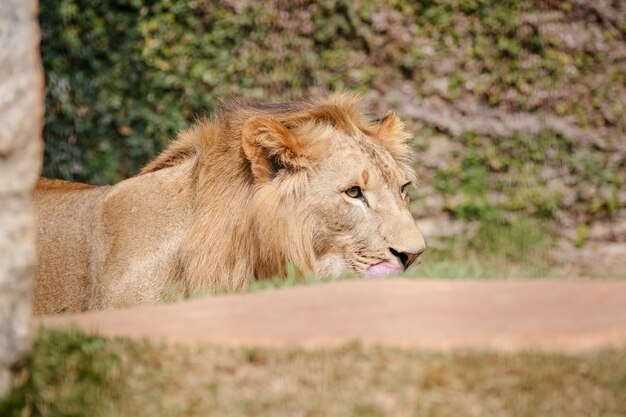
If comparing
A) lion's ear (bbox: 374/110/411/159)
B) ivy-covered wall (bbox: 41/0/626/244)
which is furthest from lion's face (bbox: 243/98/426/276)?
ivy-covered wall (bbox: 41/0/626/244)

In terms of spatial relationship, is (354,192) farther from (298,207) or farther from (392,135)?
(392,135)

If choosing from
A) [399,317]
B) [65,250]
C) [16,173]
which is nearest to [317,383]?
[399,317]

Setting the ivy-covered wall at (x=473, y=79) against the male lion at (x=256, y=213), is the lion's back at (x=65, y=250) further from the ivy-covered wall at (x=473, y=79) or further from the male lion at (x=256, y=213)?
the ivy-covered wall at (x=473, y=79)

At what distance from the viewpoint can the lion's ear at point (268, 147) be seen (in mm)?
6410

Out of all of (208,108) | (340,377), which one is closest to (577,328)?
(340,377)

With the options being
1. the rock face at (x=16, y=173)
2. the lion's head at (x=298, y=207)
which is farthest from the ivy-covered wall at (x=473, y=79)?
the rock face at (x=16, y=173)

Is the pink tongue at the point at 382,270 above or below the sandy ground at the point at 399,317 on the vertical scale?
below

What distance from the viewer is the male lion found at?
20.9 feet

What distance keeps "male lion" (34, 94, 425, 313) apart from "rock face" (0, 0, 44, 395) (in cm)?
251

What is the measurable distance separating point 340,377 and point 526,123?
6.80 metres

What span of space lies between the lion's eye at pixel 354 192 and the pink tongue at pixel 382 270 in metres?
0.46

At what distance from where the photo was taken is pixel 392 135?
7.04 meters

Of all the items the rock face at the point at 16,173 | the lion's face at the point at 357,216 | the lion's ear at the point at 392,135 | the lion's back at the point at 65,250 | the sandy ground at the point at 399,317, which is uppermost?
the rock face at the point at 16,173

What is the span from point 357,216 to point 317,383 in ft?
8.28
